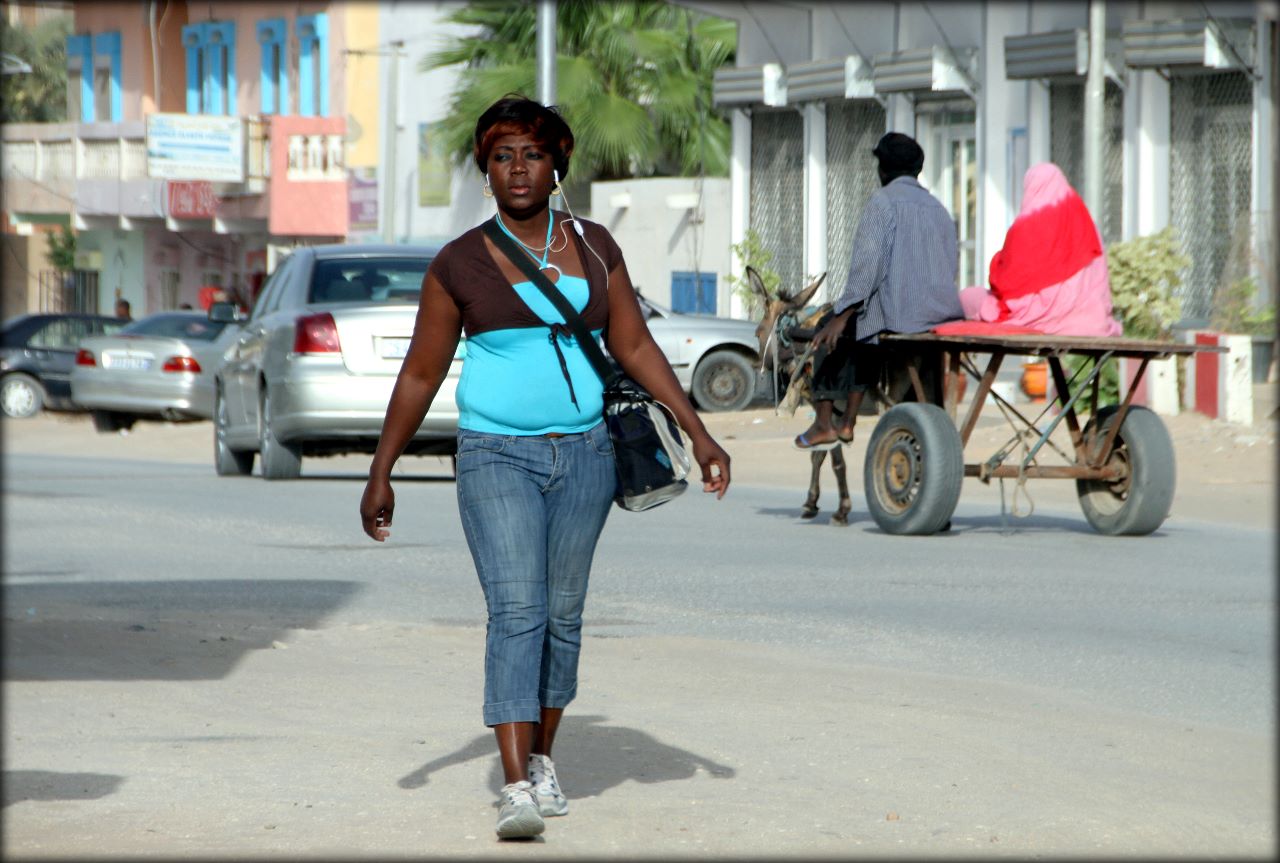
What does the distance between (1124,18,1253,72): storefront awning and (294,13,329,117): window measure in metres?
25.7

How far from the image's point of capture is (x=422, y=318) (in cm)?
554

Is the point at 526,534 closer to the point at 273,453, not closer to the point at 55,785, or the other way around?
the point at 55,785

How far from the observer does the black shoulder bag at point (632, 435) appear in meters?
5.50

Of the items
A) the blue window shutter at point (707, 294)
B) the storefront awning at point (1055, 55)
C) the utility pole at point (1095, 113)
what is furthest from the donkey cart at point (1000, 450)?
the blue window shutter at point (707, 294)

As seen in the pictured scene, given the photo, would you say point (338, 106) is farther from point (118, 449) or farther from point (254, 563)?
point (254, 563)

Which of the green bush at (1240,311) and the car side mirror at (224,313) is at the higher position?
the green bush at (1240,311)

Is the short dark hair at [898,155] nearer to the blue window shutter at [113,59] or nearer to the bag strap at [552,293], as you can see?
the bag strap at [552,293]

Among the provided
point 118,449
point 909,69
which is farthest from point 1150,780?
point 909,69

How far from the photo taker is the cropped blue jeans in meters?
5.40

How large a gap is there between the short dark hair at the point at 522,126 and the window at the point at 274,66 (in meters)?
43.8

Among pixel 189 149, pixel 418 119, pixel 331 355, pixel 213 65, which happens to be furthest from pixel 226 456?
pixel 213 65

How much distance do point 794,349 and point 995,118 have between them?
14.5 m

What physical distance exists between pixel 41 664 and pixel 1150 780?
4146mm

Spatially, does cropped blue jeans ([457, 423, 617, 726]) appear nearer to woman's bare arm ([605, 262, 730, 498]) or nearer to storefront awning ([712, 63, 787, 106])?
woman's bare arm ([605, 262, 730, 498])
